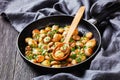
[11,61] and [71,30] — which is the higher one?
[71,30]

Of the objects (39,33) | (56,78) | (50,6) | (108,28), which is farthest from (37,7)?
(56,78)

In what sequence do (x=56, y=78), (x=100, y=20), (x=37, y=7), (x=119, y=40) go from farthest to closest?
1. (x=37, y=7)
2. (x=100, y=20)
3. (x=119, y=40)
4. (x=56, y=78)

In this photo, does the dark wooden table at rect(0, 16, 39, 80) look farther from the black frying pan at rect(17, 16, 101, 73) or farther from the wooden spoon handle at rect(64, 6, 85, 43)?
the wooden spoon handle at rect(64, 6, 85, 43)

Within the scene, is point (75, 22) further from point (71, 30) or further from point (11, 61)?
point (11, 61)

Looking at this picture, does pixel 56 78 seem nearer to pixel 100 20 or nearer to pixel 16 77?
pixel 16 77

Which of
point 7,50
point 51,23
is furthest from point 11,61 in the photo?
point 51,23

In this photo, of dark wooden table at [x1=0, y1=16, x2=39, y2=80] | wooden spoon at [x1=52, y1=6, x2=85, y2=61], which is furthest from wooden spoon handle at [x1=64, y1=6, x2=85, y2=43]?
dark wooden table at [x1=0, y1=16, x2=39, y2=80]
